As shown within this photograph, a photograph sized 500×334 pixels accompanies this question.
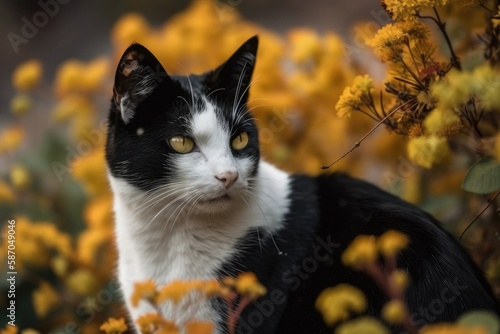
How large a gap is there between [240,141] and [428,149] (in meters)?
0.48

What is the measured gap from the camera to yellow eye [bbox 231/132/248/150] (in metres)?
1.81

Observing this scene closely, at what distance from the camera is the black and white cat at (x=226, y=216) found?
1.66 metres

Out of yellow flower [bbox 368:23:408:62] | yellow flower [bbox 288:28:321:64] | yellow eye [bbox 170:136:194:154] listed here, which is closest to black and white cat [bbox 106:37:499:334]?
yellow eye [bbox 170:136:194:154]

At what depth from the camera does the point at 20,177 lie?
260 centimetres

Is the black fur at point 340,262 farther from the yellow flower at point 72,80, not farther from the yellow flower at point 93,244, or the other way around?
the yellow flower at point 72,80

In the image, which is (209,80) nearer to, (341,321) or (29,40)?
(341,321)

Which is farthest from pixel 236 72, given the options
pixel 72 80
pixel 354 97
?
pixel 72 80

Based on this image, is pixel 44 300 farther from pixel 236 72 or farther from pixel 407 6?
pixel 407 6

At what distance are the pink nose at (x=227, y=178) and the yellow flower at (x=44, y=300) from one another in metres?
1.02

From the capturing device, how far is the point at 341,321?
1.60 metres

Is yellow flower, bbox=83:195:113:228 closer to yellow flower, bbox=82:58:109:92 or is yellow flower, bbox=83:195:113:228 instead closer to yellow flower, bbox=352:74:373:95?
yellow flower, bbox=82:58:109:92

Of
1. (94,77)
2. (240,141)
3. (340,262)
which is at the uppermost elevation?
(94,77)

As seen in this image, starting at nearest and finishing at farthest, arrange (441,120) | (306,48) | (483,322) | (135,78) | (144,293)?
(483,322)
(144,293)
(441,120)
(135,78)
(306,48)

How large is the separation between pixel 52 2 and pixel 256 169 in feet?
11.5
